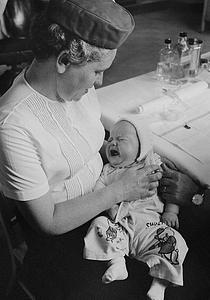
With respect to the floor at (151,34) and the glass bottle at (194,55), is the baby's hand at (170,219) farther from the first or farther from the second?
the floor at (151,34)

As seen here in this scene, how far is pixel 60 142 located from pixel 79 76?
21cm

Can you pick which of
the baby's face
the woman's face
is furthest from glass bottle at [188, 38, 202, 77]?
the woman's face

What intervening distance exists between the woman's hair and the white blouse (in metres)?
0.13

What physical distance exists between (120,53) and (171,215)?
3307 mm

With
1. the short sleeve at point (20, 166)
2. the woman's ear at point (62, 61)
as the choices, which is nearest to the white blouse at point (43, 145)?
the short sleeve at point (20, 166)

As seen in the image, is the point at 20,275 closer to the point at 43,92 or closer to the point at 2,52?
the point at 43,92

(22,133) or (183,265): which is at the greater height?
(22,133)

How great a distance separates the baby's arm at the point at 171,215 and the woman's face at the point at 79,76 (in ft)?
1.72

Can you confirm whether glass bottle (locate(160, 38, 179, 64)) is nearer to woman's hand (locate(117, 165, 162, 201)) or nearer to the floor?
woman's hand (locate(117, 165, 162, 201))

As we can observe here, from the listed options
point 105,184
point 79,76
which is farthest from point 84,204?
point 79,76

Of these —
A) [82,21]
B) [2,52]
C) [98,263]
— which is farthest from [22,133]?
[2,52]

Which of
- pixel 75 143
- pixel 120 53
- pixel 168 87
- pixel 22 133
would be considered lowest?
pixel 120 53

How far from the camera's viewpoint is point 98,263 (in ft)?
4.07

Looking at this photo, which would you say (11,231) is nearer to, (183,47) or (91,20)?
(91,20)
